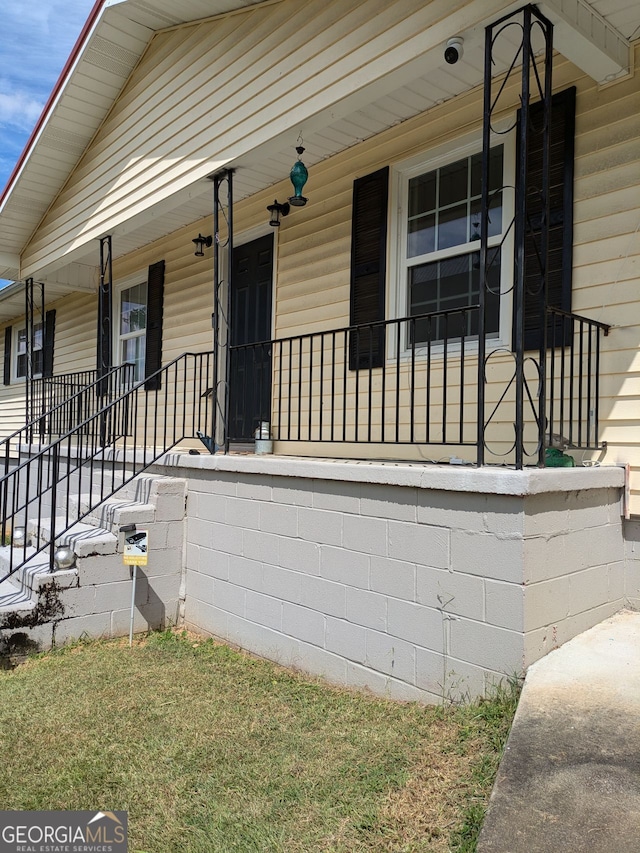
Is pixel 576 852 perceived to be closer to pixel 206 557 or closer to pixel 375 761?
pixel 375 761

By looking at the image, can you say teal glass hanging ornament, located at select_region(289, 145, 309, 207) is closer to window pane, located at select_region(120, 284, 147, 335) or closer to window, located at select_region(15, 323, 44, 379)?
window pane, located at select_region(120, 284, 147, 335)

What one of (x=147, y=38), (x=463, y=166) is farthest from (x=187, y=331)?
(x=463, y=166)

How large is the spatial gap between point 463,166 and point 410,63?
1.32m

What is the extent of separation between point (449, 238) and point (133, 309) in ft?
18.8

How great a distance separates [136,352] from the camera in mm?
9430

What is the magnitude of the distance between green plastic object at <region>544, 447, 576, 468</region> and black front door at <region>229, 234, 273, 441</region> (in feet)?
10.9

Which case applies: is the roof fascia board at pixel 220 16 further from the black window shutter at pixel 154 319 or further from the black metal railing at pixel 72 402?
the black metal railing at pixel 72 402

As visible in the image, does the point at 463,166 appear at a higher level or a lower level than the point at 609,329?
higher

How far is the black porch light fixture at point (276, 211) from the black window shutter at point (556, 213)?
8.75 ft

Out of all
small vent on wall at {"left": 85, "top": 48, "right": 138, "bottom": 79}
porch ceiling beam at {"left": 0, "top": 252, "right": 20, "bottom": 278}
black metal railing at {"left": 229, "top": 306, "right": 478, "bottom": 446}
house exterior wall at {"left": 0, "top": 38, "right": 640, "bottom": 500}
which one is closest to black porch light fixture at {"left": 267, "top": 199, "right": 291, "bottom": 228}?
house exterior wall at {"left": 0, "top": 38, "right": 640, "bottom": 500}

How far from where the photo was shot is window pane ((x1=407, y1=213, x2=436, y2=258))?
523 cm

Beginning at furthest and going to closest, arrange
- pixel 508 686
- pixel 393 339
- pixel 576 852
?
pixel 393 339 → pixel 508 686 → pixel 576 852

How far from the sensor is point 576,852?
1.88 meters

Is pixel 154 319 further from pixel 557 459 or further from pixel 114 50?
pixel 557 459
